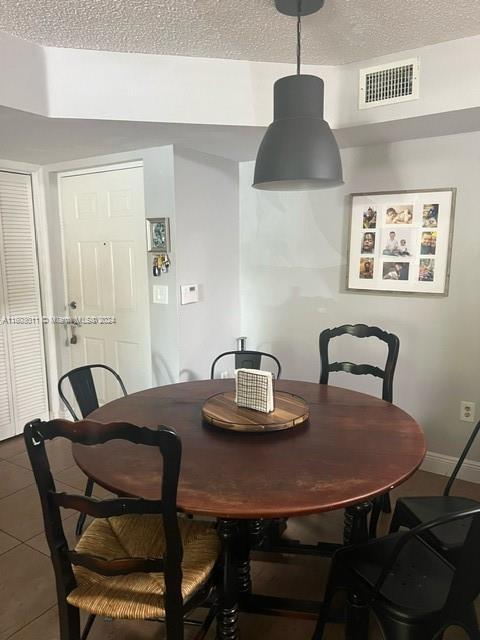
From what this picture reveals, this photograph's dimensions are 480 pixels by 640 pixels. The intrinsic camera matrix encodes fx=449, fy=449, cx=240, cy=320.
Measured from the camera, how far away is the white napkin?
1.77m

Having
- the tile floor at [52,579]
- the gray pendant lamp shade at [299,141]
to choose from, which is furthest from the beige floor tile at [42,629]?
the gray pendant lamp shade at [299,141]

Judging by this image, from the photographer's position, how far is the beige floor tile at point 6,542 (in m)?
2.18

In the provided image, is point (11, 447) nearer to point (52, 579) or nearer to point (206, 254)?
point (52, 579)

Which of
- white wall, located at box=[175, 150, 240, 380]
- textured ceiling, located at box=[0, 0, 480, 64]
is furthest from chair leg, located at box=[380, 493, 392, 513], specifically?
textured ceiling, located at box=[0, 0, 480, 64]

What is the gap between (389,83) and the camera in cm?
228

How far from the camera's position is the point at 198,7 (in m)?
1.80

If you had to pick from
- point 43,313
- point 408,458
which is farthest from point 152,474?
point 43,313

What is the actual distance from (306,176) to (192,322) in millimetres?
1615

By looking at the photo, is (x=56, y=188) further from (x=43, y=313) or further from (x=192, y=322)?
(x=192, y=322)

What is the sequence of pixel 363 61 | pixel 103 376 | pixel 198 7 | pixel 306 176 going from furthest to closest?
pixel 103 376
pixel 363 61
pixel 198 7
pixel 306 176

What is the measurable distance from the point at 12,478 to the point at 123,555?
182 cm

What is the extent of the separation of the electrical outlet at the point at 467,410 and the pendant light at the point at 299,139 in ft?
5.78

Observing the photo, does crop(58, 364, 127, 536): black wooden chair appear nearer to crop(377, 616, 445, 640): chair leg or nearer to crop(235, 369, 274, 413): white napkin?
crop(235, 369, 274, 413): white napkin

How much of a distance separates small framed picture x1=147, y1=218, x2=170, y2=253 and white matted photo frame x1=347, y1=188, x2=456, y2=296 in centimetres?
121
